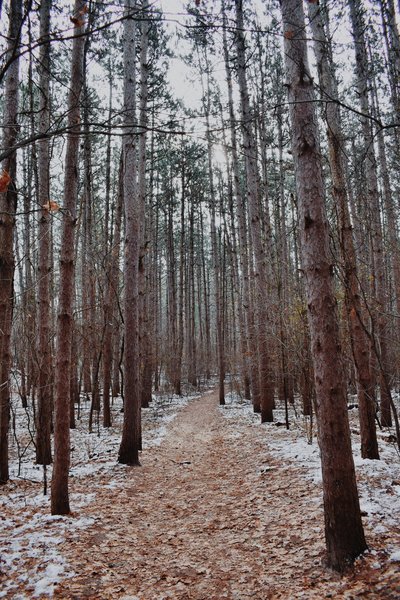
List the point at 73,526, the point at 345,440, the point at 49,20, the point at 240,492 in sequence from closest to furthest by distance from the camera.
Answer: the point at 345,440
the point at 73,526
the point at 240,492
the point at 49,20

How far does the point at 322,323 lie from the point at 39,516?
410 cm

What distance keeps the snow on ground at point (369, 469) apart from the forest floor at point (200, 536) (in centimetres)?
2

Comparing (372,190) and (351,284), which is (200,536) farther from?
(372,190)

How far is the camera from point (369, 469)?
231 inches

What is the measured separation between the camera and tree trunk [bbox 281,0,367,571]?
3.45 m

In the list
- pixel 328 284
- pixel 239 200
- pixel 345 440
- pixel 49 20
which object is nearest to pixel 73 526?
pixel 345 440

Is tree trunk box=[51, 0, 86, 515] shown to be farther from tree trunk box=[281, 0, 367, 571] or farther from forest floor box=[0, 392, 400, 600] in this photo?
tree trunk box=[281, 0, 367, 571]

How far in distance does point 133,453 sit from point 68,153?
5443mm

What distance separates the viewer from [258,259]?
1195 centimetres

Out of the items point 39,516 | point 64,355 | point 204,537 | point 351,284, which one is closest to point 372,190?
point 351,284

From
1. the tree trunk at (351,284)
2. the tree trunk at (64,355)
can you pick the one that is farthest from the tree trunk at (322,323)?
the tree trunk at (64,355)

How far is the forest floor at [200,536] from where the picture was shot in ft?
11.3

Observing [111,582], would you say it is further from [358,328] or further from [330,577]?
[358,328]

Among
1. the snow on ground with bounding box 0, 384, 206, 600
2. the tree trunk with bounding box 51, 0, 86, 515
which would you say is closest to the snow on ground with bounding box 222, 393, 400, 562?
the snow on ground with bounding box 0, 384, 206, 600
